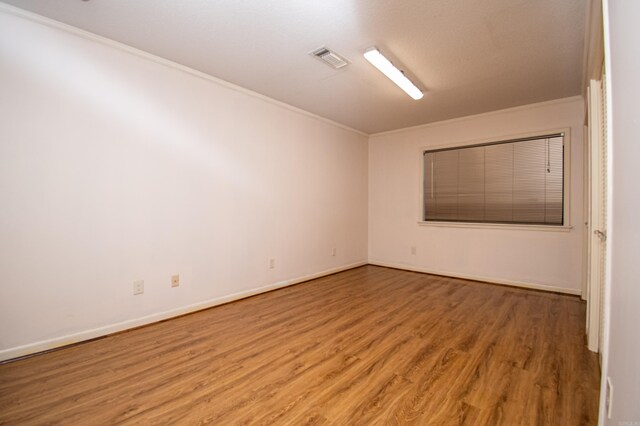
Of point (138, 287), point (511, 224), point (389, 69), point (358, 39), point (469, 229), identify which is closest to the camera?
point (358, 39)

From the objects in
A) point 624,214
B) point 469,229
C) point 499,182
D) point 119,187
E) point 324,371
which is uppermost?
point 499,182

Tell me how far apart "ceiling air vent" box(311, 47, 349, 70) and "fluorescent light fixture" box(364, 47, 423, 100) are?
265 millimetres

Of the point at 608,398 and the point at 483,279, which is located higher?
the point at 608,398

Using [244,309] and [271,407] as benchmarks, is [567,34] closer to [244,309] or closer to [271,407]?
[271,407]

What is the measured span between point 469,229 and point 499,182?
2.75ft

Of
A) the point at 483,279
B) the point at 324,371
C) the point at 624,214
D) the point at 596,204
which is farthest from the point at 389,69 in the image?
the point at 483,279

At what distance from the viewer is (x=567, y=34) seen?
2.37 m

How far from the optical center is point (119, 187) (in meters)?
2.62

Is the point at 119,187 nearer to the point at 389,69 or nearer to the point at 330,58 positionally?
the point at 330,58

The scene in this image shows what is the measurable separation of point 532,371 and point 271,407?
1.80m

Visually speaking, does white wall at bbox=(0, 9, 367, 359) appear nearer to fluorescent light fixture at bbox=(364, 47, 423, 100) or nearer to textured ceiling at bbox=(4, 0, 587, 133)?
textured ceiling at bbox=(4, 0, 587, 133)

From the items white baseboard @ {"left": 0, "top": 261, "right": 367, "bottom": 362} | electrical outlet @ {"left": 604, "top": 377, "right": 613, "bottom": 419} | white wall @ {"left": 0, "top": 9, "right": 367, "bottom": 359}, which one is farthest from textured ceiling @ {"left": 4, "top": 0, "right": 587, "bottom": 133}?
white baseboard @ {"left": 0, "top": 261, "right": 367, "bottom": 362}

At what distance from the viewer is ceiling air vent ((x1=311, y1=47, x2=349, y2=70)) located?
267 centimetres

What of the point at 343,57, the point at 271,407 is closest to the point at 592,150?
the point at 343,57
